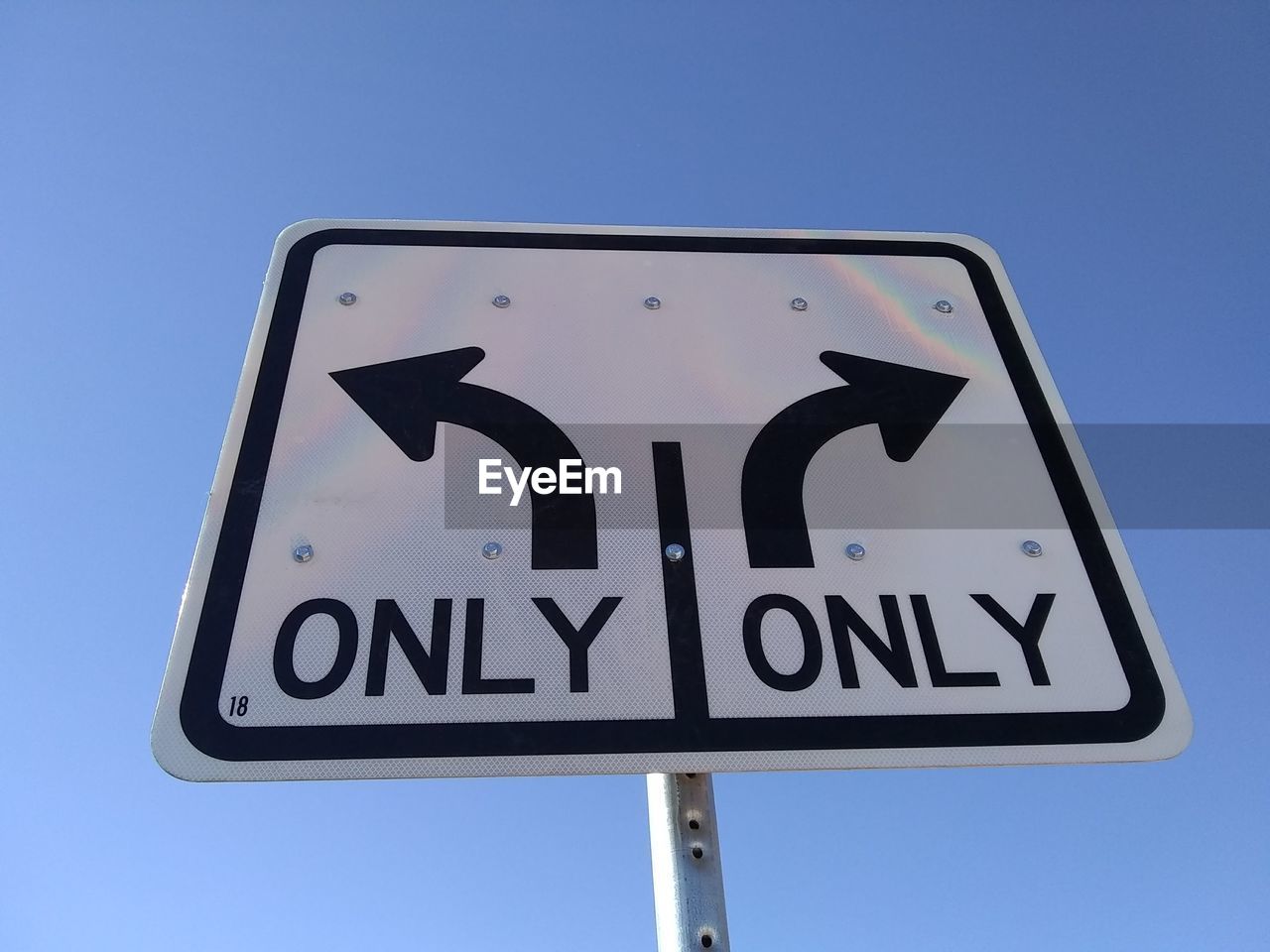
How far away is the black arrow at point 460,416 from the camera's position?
0.95 m

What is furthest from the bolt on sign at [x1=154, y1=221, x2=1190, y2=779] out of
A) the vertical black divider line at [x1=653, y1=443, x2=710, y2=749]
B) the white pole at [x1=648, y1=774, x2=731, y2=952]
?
the white pole at [x1=648, y1=774, x2=731, y2=952]

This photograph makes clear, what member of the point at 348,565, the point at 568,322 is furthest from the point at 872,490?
the point at 348,565

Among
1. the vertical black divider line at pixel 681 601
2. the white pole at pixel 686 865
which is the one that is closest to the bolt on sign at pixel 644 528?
the vertical black divider line at pixel 681 601

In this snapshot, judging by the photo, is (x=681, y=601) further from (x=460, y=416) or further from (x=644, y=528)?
(x=460, y=416)

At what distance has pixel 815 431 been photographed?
1.06m

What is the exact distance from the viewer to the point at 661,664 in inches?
33.1

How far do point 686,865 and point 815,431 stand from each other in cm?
49

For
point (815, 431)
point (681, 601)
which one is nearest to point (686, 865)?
point (681, 601)

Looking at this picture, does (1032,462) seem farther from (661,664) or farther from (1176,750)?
(661,664)

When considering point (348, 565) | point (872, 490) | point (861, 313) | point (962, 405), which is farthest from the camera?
point (861, 313)

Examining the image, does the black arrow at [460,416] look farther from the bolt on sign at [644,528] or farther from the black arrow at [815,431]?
the black arrow at [815,431]

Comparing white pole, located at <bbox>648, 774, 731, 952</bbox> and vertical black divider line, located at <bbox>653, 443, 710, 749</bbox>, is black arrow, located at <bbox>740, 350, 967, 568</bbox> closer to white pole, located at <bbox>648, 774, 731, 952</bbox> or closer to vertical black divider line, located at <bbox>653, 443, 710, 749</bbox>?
vertical black divider line, located at <bbox>653, 443, 710, 749</bbox>

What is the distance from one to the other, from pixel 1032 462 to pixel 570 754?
63cm

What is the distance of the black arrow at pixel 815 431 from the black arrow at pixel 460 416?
179mm
